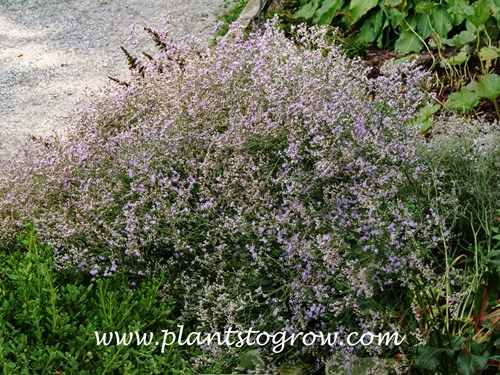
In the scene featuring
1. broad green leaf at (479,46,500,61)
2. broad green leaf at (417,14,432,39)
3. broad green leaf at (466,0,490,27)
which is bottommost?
broad green leaf at (417,14,432,39)

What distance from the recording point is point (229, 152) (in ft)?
10.3

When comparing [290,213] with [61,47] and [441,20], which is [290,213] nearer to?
[441,20]

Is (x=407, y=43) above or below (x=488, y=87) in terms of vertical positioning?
below

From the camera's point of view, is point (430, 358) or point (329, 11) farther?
point (329, 11)

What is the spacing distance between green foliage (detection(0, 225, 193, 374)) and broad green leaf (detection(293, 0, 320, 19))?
326cm

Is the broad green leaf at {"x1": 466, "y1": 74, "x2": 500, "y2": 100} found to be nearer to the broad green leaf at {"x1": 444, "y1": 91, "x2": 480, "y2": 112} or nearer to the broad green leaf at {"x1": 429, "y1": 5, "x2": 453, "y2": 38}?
the broad green leaf at {"x1": 444, "y1": 91, "x2": 480, "y2": 112}

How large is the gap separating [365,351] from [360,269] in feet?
1.25

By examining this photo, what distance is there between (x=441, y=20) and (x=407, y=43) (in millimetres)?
261

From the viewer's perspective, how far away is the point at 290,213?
2838mm

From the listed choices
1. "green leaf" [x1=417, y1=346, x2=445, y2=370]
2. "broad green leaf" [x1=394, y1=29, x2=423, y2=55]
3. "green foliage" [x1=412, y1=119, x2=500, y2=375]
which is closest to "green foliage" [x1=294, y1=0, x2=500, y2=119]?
"broad green leaf" [x1=394, y1=29, x2=423, y2=55]

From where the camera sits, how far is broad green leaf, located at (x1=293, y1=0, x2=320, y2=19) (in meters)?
5.58

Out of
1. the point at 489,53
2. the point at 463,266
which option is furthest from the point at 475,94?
the point at 463,266

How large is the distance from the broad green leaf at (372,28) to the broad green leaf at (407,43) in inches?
9.5

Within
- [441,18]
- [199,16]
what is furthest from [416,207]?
[199,16]
